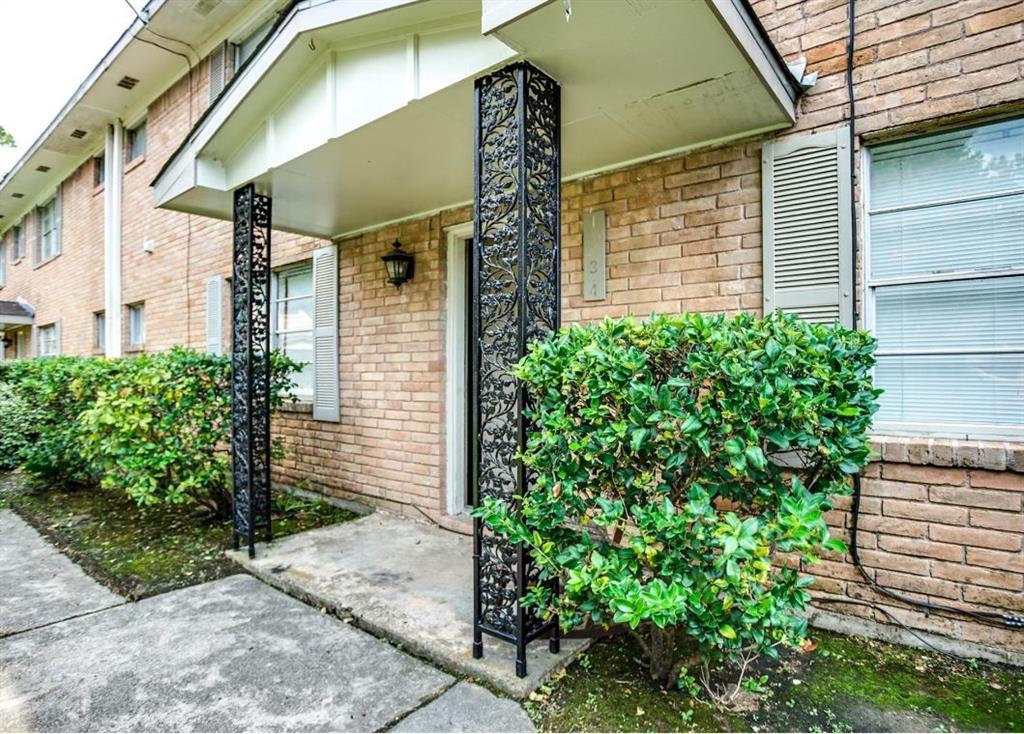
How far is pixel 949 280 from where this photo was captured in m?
2.51

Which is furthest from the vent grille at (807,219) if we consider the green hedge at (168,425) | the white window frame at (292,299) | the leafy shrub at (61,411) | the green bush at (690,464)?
the leafy shrub at (61,411)

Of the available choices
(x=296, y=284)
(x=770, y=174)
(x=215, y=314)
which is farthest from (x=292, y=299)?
(x=770, y=174)

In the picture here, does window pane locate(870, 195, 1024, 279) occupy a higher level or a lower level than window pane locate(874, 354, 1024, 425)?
higher

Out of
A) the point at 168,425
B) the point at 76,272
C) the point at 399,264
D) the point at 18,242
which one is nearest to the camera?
the point at 168,425

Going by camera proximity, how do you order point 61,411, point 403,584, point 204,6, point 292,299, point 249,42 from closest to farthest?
point 403,584 → point 61,411 → point 292,299 → point 204,6 → point 249,42

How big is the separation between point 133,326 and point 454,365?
6.75 m

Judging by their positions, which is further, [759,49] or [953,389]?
[953,389]

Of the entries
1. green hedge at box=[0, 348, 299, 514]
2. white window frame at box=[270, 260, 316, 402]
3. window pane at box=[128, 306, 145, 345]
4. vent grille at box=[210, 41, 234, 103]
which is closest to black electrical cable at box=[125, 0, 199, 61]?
vent grille at box=[210, 41, 234, 103]

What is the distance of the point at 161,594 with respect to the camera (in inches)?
125

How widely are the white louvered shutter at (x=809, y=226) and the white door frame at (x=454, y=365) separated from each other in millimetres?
2323

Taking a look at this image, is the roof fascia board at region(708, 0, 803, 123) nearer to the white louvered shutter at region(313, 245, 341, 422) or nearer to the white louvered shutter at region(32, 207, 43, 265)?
the white louvered shutter at region(313, 245, 341, 422)

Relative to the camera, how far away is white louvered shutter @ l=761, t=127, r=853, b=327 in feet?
8.64

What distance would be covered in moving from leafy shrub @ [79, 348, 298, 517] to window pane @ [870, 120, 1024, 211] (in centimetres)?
429

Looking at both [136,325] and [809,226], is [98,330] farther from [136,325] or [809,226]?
[809,226]
